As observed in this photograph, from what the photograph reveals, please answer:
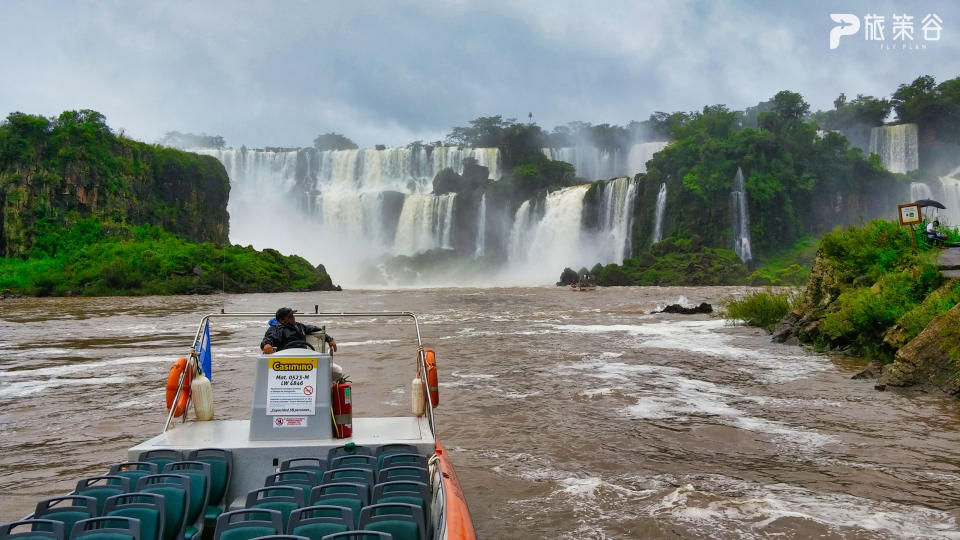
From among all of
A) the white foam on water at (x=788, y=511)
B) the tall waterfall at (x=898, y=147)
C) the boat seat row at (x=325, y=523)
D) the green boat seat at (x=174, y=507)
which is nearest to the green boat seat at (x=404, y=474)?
the boat seat row at (x=325, y=523)

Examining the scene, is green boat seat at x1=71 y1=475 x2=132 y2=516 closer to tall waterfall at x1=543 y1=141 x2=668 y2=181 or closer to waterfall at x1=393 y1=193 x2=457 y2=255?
waterfall at x1=393 y1=193 x2=457 y2=255

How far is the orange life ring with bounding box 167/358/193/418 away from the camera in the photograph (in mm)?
8094

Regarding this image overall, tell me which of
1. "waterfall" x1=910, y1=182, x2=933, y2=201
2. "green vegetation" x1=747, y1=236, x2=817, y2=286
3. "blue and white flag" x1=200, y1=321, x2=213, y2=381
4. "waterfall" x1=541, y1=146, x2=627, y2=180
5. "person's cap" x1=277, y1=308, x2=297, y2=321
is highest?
"waterfall" x1=541, y1=146, x2=627, y2=180

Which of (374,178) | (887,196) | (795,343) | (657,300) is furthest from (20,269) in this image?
(887,196)

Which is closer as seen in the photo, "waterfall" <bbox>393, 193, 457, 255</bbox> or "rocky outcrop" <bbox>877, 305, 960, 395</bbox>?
"rocky outcrop" <bbox>877, 305, 960, 395</bbox>

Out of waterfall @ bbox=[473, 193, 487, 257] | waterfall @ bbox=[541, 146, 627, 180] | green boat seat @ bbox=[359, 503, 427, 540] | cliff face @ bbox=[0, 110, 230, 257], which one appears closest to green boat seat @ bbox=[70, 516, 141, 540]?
green boat seat @ bbox=[359, 503, 427, 540]

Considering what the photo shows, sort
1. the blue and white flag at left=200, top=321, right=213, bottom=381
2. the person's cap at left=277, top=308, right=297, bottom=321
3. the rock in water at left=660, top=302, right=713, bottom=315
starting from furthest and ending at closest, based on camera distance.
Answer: the rock in water at left=660, top=302, right=713, bottom=315 < the blue and white flag at left=200, top=321, right=213, bottom=381 < the person's cap at left=277, top=308, right=297, bottom=321

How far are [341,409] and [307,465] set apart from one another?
26.9 inches

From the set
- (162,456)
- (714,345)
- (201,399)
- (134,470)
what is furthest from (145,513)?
(714,345)

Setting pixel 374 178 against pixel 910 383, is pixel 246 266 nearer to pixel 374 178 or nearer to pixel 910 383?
pixel 374 178

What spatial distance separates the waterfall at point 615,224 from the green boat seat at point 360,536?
242 feet

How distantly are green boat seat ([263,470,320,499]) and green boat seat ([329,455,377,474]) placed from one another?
0.28 metres

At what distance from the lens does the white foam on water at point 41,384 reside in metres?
15.8

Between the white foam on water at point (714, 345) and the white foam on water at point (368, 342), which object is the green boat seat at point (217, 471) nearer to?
the white foam on water at point (714, 345)
